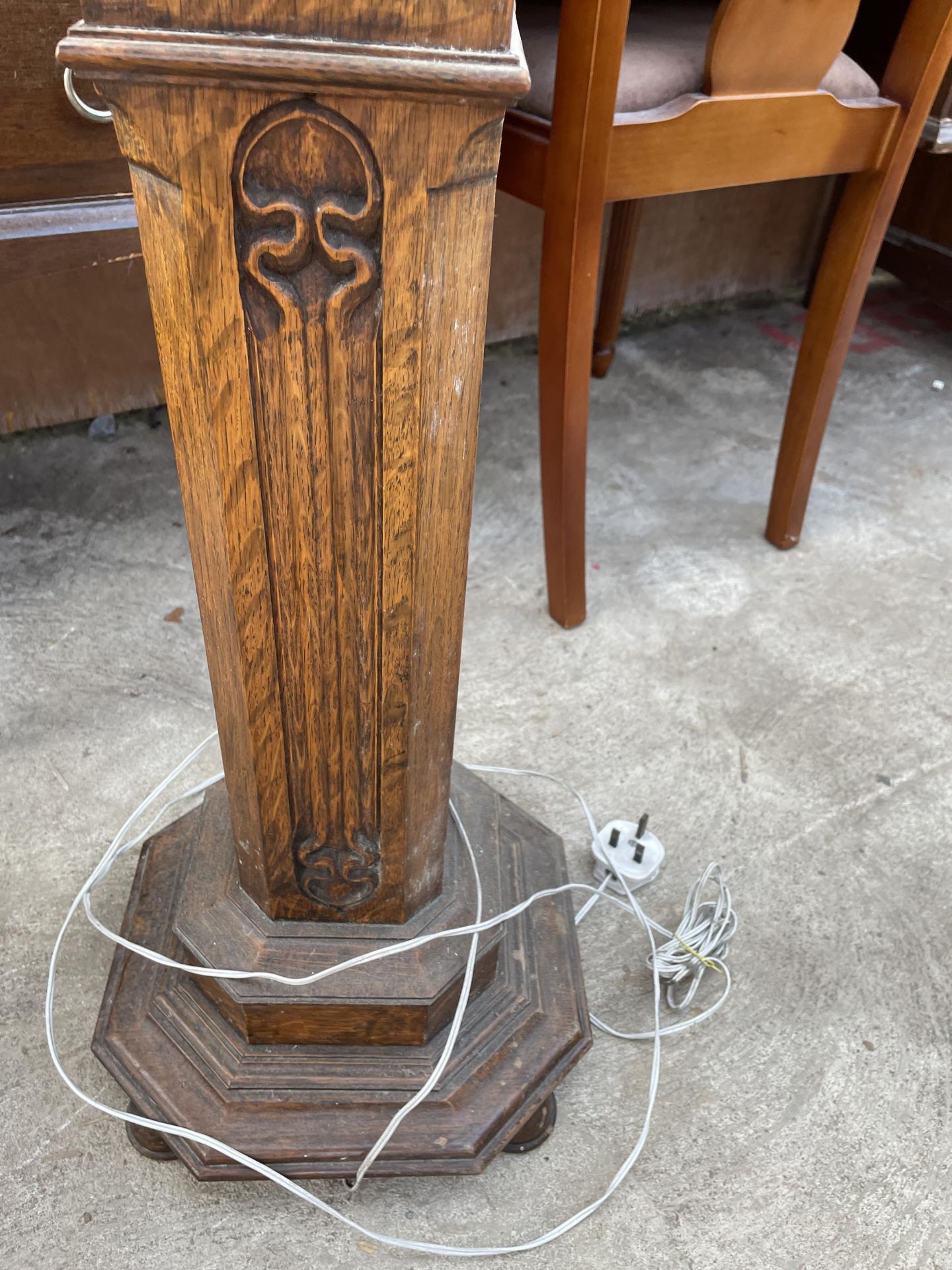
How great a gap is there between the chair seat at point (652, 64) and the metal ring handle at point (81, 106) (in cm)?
35

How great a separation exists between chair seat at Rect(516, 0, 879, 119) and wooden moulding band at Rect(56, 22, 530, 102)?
536mm

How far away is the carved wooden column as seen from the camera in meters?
0.36

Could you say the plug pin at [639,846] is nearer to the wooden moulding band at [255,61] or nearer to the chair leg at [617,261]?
the wooden moulding band at [255,61]

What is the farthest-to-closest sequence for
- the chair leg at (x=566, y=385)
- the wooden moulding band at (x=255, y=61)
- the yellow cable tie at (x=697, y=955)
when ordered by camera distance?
1. the chair leg at (x=566, y=385)
2. the yellow cable tie at (x=697, y=955)
3. the wooden moulding band at (x=255, y=61)

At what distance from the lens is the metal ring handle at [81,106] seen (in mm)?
677

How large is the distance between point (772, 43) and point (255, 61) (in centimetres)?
74

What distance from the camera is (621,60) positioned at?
0.88 metres

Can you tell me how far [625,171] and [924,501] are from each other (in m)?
0.82

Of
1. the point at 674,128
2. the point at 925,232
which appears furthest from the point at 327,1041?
the point at 925,232

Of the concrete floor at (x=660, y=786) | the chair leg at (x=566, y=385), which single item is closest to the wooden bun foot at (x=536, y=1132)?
the concrete floor at (x=660, y=786)

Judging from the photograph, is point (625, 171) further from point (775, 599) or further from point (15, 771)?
point (15, 771)

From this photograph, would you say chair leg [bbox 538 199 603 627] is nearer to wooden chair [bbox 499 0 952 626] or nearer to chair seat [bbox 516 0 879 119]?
wooden chair [bbox 499 0 952 626]

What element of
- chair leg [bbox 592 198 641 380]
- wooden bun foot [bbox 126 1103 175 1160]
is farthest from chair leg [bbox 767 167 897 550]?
wooden bun foot [bbox 126 1103 175 1160]

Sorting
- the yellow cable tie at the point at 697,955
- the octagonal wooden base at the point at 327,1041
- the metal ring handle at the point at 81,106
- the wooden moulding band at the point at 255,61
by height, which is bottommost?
the yellow cable tie at the point at 697,955
